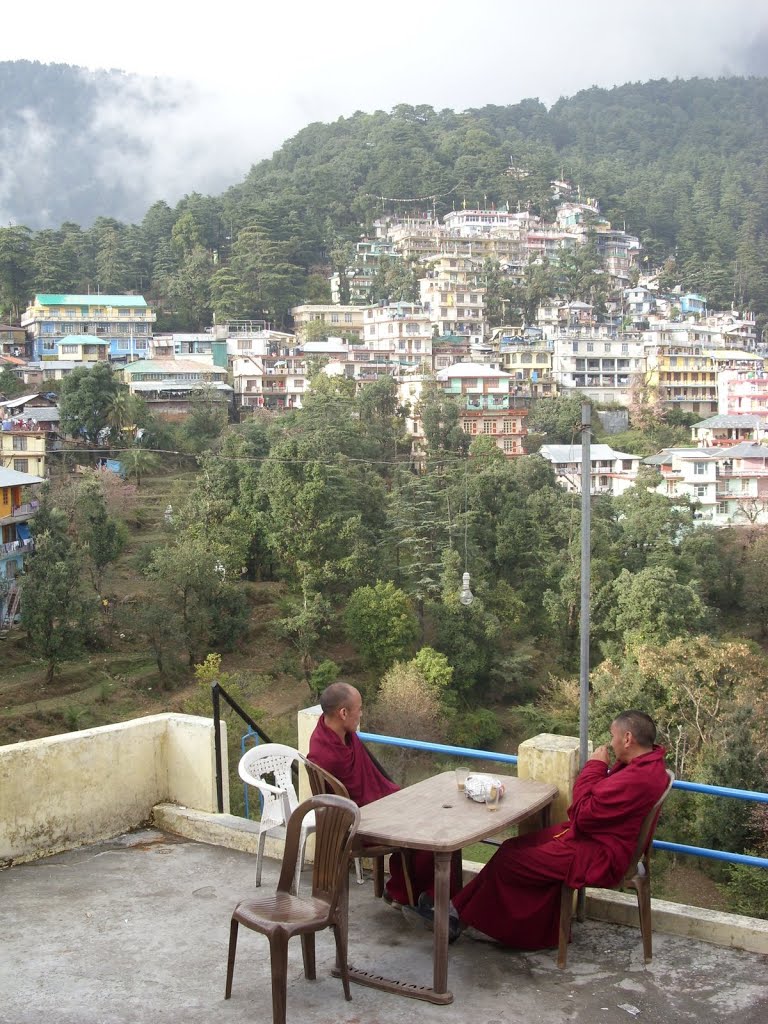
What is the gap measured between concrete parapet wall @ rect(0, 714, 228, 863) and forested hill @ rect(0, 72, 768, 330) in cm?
5272

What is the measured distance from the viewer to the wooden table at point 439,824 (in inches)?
126

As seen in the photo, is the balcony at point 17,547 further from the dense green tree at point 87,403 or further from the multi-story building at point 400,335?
the multi-story building at point 400,335

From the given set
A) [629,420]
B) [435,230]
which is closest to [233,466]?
[629,420]

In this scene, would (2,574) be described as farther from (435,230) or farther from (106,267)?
(435,230)

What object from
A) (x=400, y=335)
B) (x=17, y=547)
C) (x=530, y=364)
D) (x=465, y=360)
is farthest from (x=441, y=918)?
(x=530, y=364)

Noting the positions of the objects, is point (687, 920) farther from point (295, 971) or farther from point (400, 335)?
point (400, 335)

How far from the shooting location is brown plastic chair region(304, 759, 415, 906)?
3.38m

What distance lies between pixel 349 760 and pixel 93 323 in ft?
165

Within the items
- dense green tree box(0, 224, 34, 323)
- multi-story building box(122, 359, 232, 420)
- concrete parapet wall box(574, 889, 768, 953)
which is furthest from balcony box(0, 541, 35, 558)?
dense green tree box(0, 224, 34, 323)

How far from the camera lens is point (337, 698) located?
373 cm

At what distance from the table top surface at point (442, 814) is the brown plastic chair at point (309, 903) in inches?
8.2

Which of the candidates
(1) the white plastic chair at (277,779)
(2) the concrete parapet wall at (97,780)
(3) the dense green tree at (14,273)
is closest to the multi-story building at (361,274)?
(3) the dense green tree at (14,273)

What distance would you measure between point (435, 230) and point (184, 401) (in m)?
32.8

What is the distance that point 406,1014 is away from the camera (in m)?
3.12
